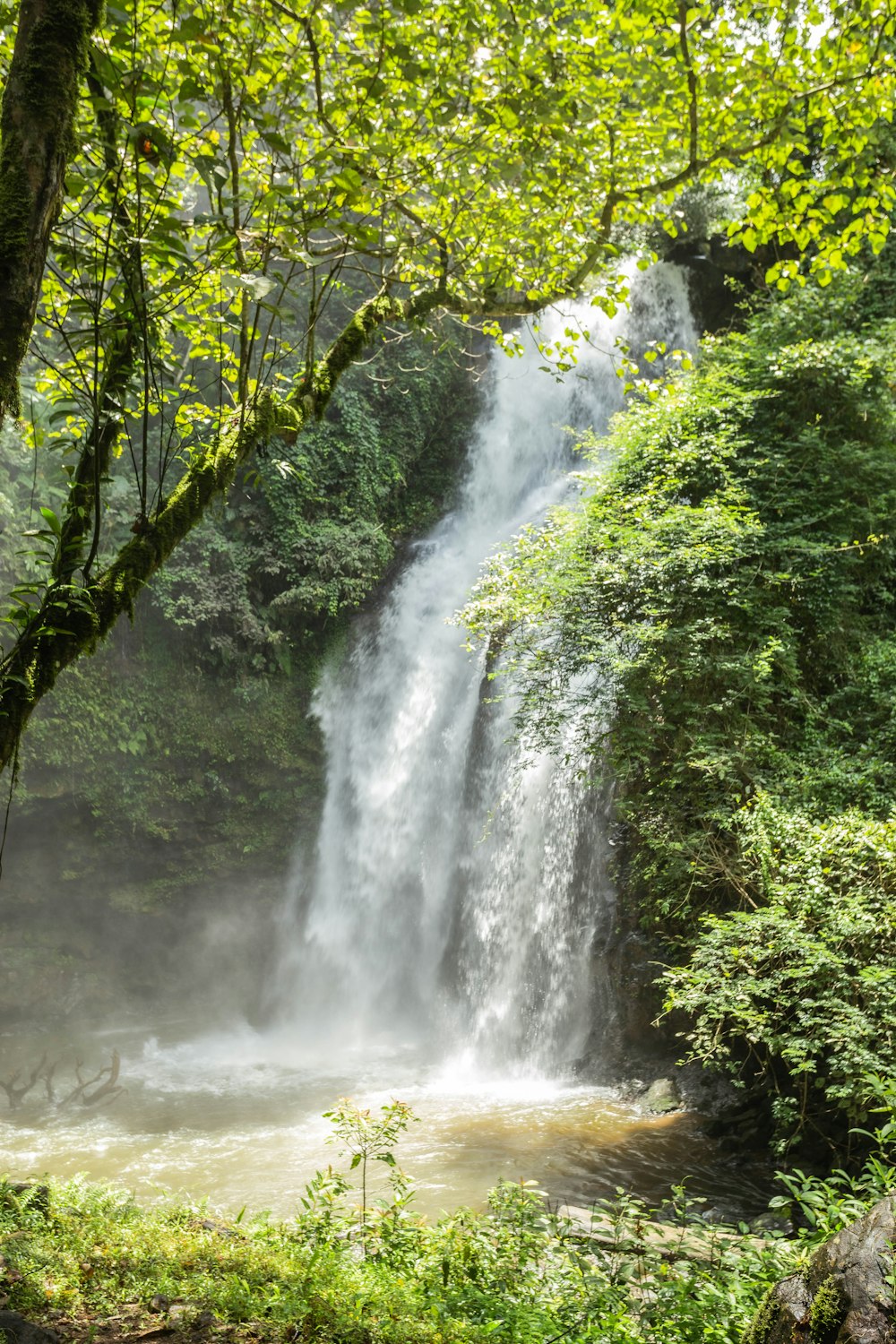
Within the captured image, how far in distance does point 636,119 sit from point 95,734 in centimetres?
1058

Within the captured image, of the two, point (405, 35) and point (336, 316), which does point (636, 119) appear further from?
point (336, 316)

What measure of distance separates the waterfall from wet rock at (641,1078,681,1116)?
124 centimetres

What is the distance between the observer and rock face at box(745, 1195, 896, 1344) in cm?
212

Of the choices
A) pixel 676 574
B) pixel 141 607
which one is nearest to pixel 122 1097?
pixel 141 607

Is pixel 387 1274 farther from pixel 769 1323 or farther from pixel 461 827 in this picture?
pixel 461 827

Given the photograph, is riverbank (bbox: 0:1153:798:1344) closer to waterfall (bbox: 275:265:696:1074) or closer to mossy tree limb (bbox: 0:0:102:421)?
mossy tree limb (bbox: 0:0:102:421)

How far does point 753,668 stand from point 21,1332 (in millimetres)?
6345

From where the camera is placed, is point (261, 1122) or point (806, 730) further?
point (261, 1122)

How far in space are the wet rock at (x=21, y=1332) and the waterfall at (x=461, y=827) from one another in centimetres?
603

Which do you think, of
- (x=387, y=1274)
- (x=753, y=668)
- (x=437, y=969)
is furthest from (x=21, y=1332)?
(x=437, y=969)

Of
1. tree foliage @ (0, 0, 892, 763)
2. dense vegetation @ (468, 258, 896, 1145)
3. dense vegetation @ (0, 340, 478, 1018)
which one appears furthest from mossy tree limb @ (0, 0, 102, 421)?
dense vegetation @ (0, 340, 478, 1018)

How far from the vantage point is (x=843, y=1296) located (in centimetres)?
218

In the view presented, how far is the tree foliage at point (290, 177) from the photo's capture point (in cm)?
258

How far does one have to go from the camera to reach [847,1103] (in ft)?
16.2
